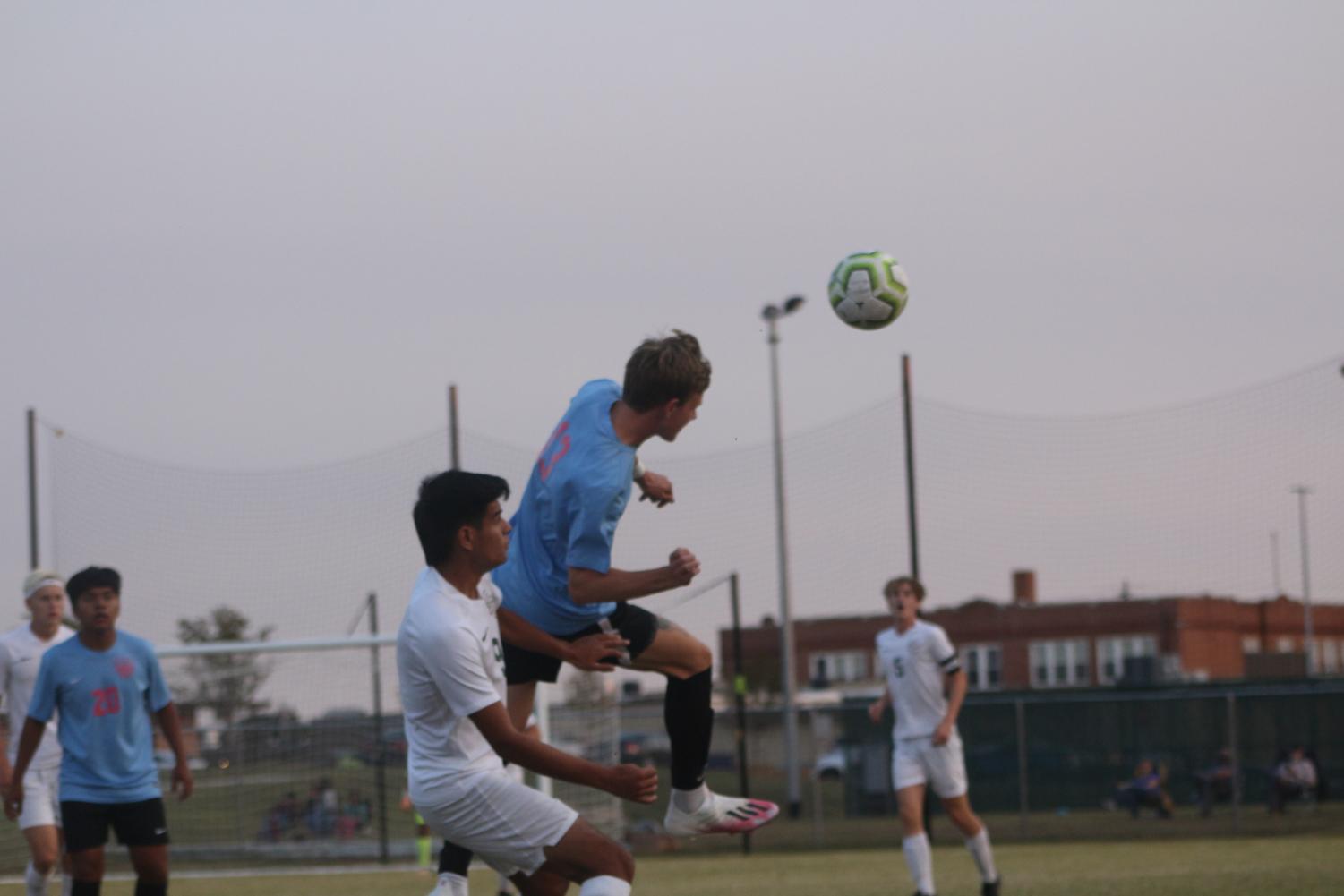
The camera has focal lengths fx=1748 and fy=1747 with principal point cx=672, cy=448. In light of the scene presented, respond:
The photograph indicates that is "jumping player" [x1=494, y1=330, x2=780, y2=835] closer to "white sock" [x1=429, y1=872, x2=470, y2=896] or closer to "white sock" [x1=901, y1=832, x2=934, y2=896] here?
"white sock" [x1=429, y1=872, x2=470, y2=896]

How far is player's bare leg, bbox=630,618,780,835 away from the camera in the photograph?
24.3 ft

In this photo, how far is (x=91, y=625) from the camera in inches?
358

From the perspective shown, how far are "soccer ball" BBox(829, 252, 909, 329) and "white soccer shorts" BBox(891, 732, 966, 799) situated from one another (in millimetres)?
5046

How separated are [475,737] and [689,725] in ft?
5.45

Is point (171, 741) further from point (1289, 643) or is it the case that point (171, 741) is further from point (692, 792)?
point (1289, 643)

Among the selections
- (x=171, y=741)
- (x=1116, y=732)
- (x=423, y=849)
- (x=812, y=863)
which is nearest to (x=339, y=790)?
(x=423, y=849)

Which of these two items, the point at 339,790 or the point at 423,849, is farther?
the point at 339,790

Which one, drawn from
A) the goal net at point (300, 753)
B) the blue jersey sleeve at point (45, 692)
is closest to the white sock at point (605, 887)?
the blue jersey sleeve at point (45, 692)

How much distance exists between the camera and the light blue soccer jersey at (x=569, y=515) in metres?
6.69

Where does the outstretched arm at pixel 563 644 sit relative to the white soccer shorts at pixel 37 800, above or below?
above

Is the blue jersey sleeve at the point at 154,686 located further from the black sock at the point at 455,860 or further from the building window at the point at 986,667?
the building window at the point at 986,667

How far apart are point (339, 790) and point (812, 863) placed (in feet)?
18.5

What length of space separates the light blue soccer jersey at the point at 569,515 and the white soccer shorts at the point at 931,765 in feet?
20.1

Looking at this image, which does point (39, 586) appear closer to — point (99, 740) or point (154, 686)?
point (154, 686)
